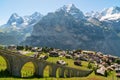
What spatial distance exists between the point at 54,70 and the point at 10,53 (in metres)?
27.1

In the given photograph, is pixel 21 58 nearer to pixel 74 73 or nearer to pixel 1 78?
pixel 1 78

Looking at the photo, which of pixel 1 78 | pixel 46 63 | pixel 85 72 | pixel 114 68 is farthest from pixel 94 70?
pixel 1 78

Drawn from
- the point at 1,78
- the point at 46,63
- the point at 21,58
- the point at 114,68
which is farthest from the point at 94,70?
the point at 1,78

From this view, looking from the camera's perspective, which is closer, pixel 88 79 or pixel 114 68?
pixel 88 79

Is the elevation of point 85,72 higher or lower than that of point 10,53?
lower

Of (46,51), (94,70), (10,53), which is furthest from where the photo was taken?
(46,51)

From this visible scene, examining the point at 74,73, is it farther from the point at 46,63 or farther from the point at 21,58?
the point at 21,58

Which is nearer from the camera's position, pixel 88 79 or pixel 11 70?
pixel 11 70

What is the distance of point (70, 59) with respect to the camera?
157 metres

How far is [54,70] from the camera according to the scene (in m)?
106

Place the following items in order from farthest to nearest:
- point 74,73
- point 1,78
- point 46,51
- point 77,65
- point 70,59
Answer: point 46,51, point 70,59, point 77,65, point 74,73, point 1,78

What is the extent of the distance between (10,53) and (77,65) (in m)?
61.8

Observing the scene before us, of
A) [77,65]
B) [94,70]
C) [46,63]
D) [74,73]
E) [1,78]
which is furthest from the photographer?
[77,65]

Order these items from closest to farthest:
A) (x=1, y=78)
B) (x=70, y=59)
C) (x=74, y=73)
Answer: (x=1, y=78) < (x=74, y=73) < (x=70, y=59)
